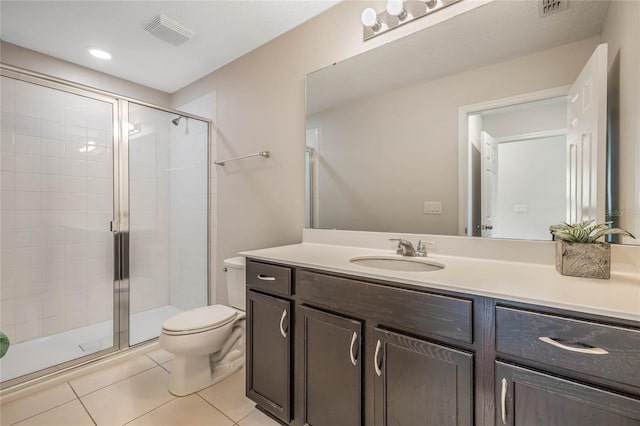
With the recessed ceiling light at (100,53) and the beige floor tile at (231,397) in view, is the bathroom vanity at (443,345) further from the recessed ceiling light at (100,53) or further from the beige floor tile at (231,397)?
the recessed ceiling light at (100,53)

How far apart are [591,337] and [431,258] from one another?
69cm

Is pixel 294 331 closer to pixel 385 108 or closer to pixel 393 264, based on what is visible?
pixel 393 264

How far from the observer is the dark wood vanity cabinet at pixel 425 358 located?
0.71 meters

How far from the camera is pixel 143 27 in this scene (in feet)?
Answer: 6.66

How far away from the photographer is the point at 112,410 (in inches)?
60.9

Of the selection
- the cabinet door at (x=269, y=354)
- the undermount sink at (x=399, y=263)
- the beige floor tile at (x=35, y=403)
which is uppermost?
the undermount sink at (x=399, y=263)

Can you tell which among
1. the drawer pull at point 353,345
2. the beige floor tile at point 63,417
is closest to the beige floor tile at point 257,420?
the drawer pull at point 353,345

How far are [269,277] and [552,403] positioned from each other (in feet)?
3.60

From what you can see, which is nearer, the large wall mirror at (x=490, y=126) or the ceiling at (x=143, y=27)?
the large wall mirror at (x=490, y=126)

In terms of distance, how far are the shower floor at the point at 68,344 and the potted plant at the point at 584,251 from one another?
2766 millimetres

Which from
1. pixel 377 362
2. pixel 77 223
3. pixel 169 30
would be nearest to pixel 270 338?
pixel 377 362

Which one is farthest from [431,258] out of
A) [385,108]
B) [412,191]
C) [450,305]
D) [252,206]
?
[252,206]

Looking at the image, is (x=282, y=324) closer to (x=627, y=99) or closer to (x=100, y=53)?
(x=627, y=99)

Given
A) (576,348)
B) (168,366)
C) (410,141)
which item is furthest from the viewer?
(168,366)
